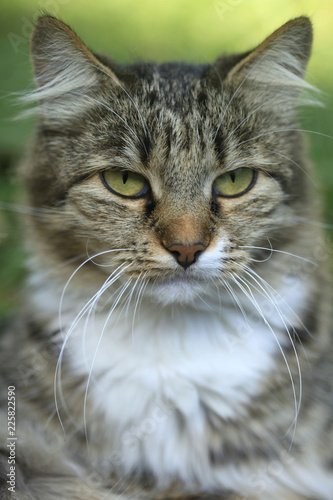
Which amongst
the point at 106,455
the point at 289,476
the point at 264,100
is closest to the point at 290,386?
the point at 289,476

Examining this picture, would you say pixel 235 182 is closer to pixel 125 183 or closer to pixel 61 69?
pixel 125 183

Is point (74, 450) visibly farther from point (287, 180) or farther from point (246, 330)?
point (287, 180)

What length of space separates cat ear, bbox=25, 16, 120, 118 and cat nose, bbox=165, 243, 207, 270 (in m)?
0.39

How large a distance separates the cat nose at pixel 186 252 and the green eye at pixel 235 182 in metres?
0.16

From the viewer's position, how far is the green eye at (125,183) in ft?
3.61

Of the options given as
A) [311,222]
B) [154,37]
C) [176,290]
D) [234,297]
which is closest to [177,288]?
[176,290]

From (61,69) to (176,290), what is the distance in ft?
1.80

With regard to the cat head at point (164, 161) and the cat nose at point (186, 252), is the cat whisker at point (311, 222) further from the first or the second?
the cat nose at point (186, 252)

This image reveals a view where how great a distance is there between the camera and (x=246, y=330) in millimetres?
1250

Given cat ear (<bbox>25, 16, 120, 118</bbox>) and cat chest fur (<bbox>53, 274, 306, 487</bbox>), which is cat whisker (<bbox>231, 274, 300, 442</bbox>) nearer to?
cat chest fur (<bbox>53, 274, 306, 487</bbox>)

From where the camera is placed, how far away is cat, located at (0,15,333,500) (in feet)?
3.58

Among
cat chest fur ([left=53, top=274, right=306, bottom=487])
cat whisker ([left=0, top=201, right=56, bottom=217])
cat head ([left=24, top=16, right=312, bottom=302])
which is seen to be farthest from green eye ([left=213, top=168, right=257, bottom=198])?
cat whisker ([left=0, top=201, right=56, bottom=217])

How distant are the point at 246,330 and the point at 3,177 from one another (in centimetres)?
84

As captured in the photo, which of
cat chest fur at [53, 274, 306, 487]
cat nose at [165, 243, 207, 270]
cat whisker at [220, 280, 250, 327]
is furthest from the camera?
cat chest fur at [53, 274, 306, 487]
